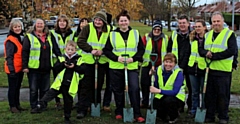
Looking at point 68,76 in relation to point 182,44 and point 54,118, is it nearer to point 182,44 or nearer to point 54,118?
point 54,118

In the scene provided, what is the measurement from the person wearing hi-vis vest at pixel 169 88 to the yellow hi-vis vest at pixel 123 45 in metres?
0.58

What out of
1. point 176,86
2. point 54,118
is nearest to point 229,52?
point 176,86

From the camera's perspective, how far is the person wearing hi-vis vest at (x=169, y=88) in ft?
21.3

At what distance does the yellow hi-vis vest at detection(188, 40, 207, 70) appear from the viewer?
22.2 ft

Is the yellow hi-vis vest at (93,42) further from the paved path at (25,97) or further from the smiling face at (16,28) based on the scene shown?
the paved path at (25,97)

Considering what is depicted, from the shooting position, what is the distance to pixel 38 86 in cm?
727

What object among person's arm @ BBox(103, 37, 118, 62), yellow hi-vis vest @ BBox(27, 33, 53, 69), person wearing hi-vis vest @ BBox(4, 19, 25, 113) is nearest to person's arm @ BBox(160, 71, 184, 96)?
person's arm @ BBox(103, 37, 118, 62)

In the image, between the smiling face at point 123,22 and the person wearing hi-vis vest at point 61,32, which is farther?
the person wearing hi-vis vest at point 61,32

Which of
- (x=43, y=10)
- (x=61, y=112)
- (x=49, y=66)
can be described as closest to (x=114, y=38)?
(x=49, y=66)

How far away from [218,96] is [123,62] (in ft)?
6.26

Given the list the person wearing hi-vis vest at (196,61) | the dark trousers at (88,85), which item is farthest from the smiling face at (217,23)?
the dark trousers at (88,85)

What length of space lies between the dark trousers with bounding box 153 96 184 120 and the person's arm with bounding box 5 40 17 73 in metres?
2.91

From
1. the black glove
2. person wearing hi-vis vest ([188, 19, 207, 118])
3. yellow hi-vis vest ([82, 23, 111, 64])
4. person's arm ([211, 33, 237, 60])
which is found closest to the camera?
person's arm ([211, 33, 237, 60])

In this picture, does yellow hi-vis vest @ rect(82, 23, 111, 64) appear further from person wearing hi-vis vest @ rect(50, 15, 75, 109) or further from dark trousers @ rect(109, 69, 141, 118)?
person wearing hi-vis vest @ rect(50, 15, 75, 109)
